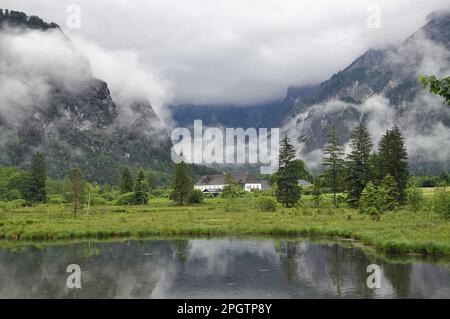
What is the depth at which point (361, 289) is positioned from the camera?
23.7 metres

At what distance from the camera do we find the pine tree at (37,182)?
10238 cm

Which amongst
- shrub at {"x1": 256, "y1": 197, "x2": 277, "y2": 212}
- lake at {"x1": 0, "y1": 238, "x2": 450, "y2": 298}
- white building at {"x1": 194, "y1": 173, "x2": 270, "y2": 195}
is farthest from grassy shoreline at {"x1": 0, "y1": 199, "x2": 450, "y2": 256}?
white building at {"x1": 194, "y1": 173, "x2": 270, "y2": 195}

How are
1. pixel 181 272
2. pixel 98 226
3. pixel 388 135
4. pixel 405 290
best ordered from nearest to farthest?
Answer: pixel 405 290
pixel 181 272
pixel 98 226
pixel 388 135

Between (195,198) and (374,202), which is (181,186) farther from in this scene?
(374,202)

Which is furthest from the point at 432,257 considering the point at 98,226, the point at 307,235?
the point at 98,226

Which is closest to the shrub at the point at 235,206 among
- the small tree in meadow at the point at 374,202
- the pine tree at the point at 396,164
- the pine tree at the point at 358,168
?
the pine tree at the point at 358,168

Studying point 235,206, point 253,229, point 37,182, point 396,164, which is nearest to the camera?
point 253,229

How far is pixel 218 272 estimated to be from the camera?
2905 cm

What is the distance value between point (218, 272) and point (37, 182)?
85268mm

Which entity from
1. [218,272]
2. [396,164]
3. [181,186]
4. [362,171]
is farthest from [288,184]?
[218,272]

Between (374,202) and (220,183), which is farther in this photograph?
(220,183)

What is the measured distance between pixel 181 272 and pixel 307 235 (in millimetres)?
19765
